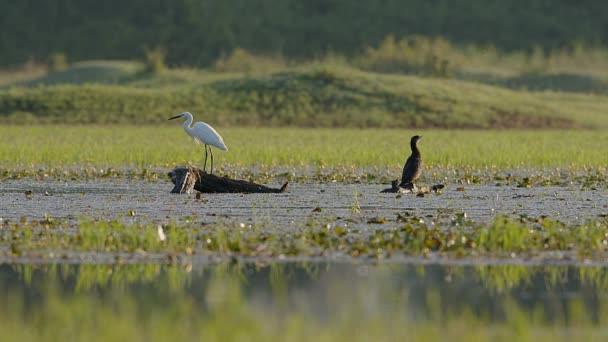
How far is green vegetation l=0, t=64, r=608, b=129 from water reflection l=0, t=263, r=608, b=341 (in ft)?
86.7

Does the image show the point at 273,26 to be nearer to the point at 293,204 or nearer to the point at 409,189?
the point at 409,189

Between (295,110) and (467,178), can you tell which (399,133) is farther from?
(467,178)

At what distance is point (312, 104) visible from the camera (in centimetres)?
3722

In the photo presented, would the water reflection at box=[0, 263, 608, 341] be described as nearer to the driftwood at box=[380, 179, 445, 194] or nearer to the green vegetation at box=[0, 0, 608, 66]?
the driftwood at box=[380, 179, 445, 194]

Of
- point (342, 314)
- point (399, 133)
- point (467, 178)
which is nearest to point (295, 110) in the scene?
point (399, 133)

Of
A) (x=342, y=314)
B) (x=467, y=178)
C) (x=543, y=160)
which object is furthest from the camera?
(x=543, y=160)

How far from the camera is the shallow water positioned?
12.9m

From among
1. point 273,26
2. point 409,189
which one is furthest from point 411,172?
point 273,26

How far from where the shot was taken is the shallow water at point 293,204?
12.9 metres

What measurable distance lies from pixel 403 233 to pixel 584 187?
6354mm

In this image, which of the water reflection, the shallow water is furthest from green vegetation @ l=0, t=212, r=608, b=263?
the shallow water

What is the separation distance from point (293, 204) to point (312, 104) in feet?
75.3

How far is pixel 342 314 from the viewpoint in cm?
771

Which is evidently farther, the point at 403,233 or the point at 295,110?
the point at 295,110
